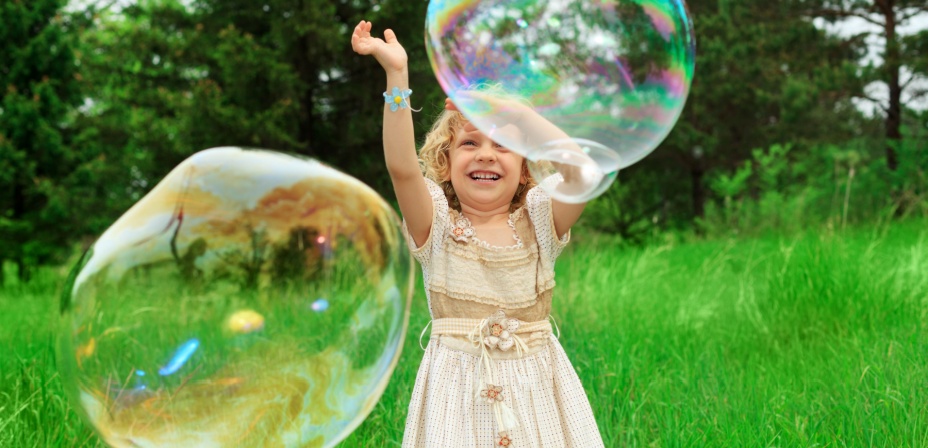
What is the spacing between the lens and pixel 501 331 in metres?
2.16

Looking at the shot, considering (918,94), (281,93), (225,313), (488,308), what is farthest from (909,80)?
(225,313)

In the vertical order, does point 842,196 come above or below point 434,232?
below

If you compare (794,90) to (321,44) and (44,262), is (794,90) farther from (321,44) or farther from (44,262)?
(44,262)

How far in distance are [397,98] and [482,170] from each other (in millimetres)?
349

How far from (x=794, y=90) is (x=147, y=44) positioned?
9097 mm

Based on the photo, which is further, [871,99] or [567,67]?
[871,99]

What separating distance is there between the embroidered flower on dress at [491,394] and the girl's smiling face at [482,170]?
1.58 feet

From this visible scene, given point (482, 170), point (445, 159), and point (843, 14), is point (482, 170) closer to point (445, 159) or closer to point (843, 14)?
point (445, 159)

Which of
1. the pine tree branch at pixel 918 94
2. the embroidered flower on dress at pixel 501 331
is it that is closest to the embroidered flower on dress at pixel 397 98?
the embroidered flower on dress at pixel 501 331

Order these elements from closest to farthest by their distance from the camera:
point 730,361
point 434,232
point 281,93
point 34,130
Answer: point 434,232 < point 730,361 < point 281,93 < point 34,130

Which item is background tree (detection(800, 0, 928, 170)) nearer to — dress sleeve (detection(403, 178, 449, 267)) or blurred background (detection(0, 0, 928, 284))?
blurred background (detection(0, 0, 928, 284))

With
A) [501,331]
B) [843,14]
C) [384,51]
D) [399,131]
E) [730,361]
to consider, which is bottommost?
[730,361]

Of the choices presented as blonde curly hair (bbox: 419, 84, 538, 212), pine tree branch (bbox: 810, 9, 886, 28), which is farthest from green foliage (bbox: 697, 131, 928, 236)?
blonde curly hair (bbox: 419, 84, 538, 212)

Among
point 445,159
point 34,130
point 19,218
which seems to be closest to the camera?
point 445,159
